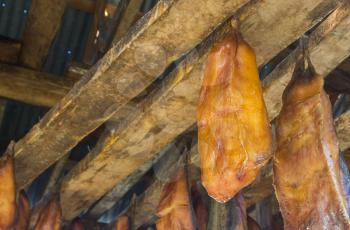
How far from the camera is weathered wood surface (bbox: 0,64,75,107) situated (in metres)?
4.19

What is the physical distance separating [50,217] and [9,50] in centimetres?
153

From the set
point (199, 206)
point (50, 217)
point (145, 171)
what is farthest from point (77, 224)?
point (199, 206)

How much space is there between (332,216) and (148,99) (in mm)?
1619

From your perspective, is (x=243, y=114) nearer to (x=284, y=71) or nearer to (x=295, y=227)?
(x=295, y=227)

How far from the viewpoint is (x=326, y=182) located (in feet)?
8.30

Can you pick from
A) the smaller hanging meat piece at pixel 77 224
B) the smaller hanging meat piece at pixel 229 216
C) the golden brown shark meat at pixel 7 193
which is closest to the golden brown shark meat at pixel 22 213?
the golden brown shark meat at pixel 7 193

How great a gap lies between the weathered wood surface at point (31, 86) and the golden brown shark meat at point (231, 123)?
76.8 inches

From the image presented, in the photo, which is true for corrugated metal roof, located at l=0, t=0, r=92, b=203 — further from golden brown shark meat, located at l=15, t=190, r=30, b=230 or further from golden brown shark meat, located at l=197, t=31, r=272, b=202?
golden brown shark meat, located at l=197, t=31, r=272, b=202

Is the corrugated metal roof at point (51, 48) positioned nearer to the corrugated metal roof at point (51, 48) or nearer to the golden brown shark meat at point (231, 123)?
the corrugated metal roof at point (51, 48)

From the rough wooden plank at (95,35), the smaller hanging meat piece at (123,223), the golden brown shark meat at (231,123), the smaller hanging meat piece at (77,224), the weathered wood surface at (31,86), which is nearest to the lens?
the golden brown shark meat at (231,123)

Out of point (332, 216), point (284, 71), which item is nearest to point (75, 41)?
point (284, 71)

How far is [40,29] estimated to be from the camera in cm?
402

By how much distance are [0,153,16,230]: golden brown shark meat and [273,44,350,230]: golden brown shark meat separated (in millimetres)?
2360

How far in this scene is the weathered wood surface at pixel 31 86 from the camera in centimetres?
419
